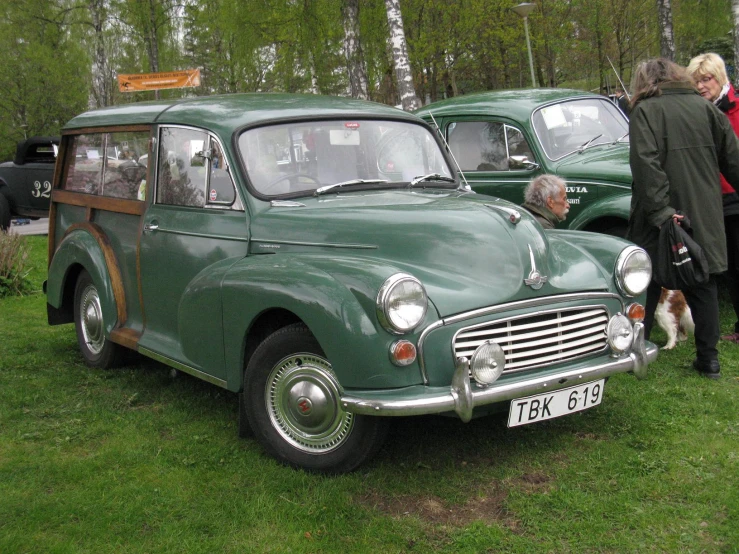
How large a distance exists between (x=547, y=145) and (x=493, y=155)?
0.52 m

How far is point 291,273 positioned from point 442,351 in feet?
2.79

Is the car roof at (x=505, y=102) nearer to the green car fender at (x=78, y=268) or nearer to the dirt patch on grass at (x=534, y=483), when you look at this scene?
the green car fender at (x=78, y=268)

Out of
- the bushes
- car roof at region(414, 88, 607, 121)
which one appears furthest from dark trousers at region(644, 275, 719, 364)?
the bushes

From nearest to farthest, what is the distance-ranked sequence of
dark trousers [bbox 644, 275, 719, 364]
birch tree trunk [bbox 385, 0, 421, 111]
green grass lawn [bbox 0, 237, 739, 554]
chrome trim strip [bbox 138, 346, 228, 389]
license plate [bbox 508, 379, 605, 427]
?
green grass lawn [bbox 0, 237, 739, 554] → license plate [bbox 508, 379, 605, 427] → chrome trim strip [bbox 138, 346, 228, 389] → dark trousers [bbox 644, 275, 719, 364] → birch tree trunk [bbox 385, 0, 421, 111]

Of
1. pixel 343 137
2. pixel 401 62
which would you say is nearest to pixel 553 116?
pixel 343 137

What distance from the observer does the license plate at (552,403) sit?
12.9 feet

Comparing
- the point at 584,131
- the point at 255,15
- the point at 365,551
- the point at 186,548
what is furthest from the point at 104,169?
the point at 255,15

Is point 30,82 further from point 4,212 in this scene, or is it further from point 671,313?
point 671,313

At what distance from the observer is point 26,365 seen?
21.0 ft

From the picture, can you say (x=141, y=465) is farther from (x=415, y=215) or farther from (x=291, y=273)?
(x=415, y=215)

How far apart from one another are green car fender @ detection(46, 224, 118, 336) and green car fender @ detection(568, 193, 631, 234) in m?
3.83

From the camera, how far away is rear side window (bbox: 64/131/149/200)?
5.68 m

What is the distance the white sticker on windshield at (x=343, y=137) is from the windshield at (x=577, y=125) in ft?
9.45

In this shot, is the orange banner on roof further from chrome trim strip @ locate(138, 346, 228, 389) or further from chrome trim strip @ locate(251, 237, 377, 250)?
chrome trim strip @ locate(251, 237, 377, 250)
